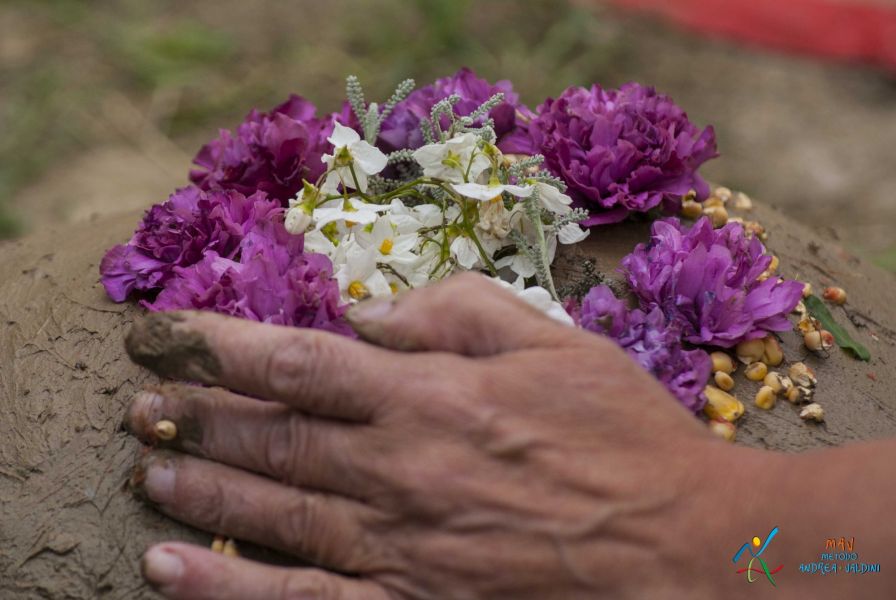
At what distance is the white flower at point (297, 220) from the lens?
4.69 ft

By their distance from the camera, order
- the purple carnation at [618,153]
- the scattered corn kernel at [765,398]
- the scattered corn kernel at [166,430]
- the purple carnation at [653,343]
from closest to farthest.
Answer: the scattered corn kernel at [166,430] → the purple carnation at [653,343] → the scattered corn kernel at [765,398] → the purple carnation at [618,153]

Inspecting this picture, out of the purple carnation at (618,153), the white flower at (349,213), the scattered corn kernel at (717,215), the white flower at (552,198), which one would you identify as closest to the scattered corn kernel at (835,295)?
the scattered corn kernel at (717,215)

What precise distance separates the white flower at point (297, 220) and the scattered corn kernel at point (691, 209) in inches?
29.7

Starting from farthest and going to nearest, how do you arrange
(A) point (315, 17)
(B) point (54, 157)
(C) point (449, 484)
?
(A) point (315, 17) < (B) point (54, 157) < (C) point (449, 484)

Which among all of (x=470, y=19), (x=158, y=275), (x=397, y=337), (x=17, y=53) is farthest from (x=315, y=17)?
(x=397, y=337)

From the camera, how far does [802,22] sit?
480 cm

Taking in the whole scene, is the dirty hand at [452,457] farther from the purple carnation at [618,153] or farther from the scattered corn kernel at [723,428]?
the purple carnation at [618,153]

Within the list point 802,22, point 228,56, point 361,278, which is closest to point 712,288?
point 361,278

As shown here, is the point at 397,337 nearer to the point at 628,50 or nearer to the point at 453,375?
the point at 453,375

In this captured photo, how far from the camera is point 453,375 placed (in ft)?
3.84

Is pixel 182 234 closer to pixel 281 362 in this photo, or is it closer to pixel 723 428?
pixel 281 362

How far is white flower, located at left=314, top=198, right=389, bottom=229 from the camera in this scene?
4.65 ft

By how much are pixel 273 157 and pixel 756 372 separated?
2.90 feet

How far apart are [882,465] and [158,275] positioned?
3.59ft
